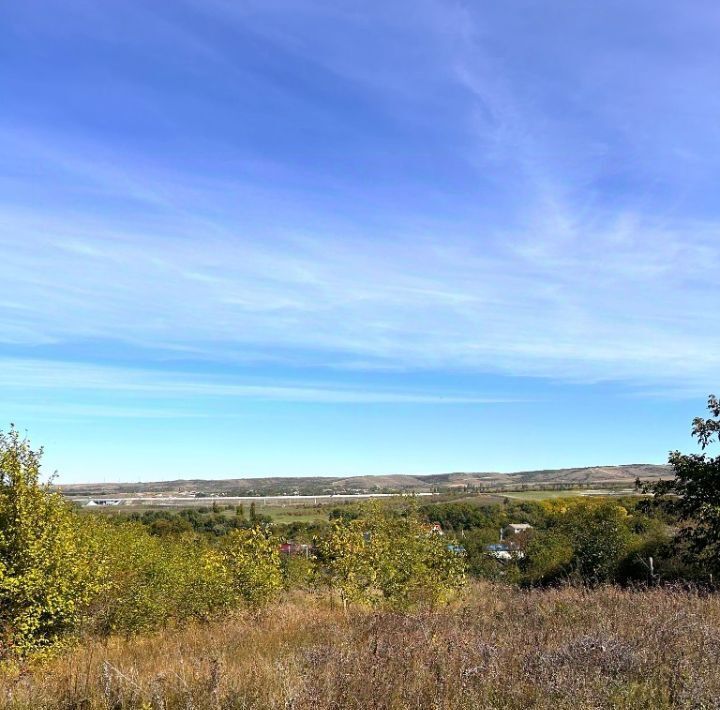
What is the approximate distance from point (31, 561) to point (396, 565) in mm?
7769

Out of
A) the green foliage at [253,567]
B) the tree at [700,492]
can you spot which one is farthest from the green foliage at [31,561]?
the tree at [700,492]

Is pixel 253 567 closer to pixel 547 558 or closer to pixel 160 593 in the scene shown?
pixel 160 593

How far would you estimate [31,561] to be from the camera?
991cm

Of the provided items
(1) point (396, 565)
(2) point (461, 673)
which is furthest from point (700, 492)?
(2) point (461, 673)

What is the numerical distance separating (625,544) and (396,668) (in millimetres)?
23015

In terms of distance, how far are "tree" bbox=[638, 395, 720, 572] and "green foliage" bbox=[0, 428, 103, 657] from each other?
1242cm

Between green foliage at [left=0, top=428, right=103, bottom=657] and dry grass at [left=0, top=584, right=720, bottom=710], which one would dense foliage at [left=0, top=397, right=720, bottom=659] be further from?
dry grass at [left=0, top=584, right=720, bottom=710]

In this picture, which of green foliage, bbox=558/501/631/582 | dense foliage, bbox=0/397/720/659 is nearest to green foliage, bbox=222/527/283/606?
dense foliage, bbox=0/397/720/659

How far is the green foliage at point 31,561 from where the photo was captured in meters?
9.59

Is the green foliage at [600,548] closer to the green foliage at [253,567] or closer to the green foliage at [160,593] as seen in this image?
the green foliage at [253,567]

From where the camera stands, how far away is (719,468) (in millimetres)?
13047

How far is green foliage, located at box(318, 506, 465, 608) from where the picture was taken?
13.9 m

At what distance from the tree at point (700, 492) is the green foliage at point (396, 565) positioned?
5.25 meters

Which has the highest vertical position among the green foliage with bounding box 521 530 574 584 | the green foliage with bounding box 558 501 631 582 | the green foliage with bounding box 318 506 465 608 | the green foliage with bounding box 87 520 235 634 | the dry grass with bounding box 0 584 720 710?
the dry grass with bounding box 0 584 720 710
